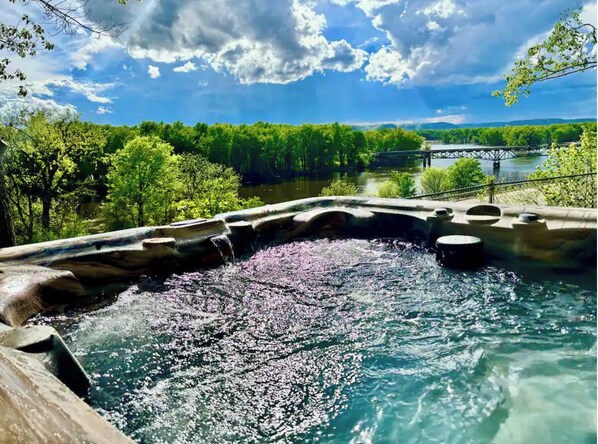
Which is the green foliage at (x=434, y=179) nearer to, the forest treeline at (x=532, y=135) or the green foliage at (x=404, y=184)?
the green foliage at (x=404, y=184)

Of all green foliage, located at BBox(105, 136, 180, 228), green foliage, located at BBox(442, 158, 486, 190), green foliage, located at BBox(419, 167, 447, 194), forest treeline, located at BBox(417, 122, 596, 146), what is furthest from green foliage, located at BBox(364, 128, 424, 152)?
green foliage, located at BBox(105, 136, 180, 228)

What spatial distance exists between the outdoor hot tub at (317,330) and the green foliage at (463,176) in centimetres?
3071

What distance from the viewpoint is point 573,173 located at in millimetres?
11148

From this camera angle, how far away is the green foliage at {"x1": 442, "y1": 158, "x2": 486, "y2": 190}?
3422cm

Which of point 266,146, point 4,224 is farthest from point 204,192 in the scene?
point 266,146

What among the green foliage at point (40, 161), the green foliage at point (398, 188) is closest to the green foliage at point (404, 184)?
the green foliage at point (398, 188)

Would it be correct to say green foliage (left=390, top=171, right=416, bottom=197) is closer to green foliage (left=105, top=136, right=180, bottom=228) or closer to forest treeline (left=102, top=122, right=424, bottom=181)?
green foliage (left=105, top=136, right=180, bottom=228)

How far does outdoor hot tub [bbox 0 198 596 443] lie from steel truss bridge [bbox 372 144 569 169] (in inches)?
2061

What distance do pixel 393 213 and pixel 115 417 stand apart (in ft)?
14.9

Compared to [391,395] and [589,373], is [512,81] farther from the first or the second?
[391,395]

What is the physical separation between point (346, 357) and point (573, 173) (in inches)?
429

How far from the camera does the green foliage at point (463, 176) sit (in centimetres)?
3422

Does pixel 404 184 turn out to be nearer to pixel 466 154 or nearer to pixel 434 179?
pixel 434 179

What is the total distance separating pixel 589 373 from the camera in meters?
2.80
